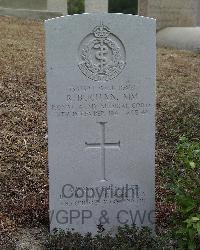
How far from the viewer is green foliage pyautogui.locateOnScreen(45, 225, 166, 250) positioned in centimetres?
399

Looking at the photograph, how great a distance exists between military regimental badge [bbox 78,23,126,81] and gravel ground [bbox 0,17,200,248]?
3.82 ft

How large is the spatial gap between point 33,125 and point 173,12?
27.1 feet

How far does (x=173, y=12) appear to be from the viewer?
1381 centimetres

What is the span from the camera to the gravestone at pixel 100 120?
13.3 ft

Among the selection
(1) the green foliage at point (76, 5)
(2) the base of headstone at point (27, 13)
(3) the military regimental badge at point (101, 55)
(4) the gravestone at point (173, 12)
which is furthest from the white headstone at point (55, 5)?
(1) the green foliage at point (76, 5)

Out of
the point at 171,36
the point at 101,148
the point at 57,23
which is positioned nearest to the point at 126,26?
the point at 57,23

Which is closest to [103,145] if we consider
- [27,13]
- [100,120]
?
[100,120]

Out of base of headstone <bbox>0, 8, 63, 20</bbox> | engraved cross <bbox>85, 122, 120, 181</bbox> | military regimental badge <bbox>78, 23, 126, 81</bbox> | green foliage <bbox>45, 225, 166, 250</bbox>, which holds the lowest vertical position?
green foliage <bbox>45, 225, 166, 250</bbox>

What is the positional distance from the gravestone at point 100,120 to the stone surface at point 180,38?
8.76 meters

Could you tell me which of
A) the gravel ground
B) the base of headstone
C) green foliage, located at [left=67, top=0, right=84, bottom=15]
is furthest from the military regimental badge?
green foliage, located at [left=67, top=0, right=84, bottom=15]

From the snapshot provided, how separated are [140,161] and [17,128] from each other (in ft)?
7.33

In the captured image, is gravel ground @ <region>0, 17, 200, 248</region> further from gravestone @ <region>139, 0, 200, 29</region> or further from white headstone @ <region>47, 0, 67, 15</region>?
white headstone @ <region>47, 0, 67, 15</region>

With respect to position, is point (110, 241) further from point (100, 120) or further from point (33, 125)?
point (33, 125)

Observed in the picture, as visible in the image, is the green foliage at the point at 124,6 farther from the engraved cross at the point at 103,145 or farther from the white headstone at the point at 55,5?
the engraved cross at the point at 103,145
